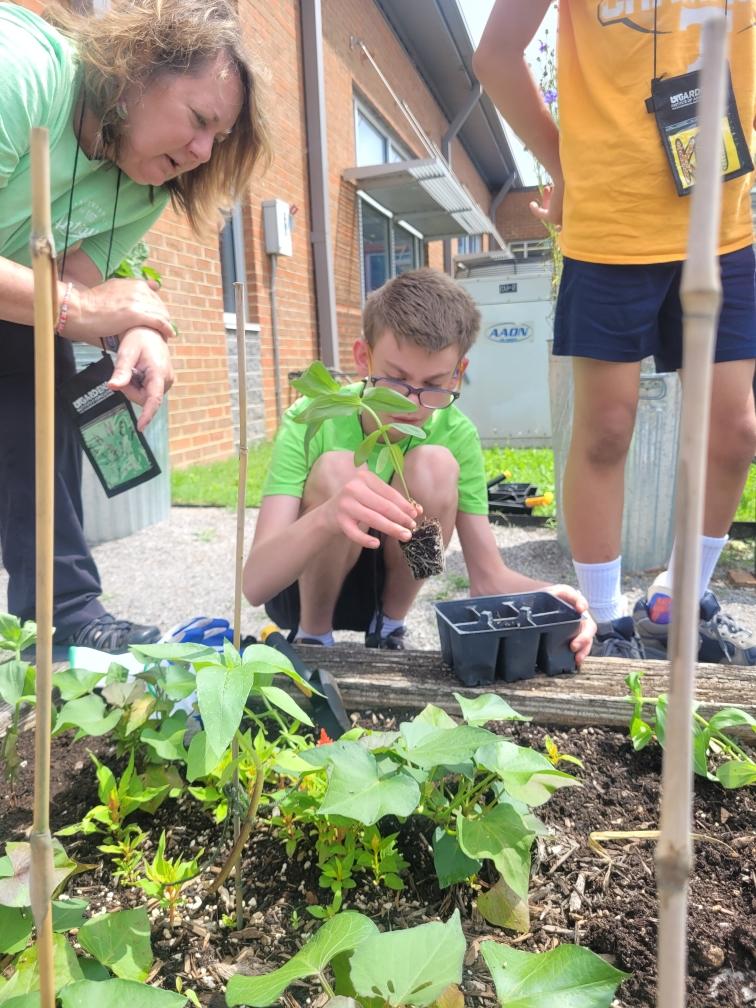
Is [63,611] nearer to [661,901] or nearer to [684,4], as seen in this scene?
[661,901]

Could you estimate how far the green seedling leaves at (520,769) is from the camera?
69 centimetres

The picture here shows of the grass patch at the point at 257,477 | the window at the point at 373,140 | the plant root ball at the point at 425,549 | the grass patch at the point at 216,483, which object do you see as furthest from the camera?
the window at the point at 373,140

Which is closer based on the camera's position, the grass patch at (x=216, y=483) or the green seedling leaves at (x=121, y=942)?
the green seedling leaves at (x=121, y=942)

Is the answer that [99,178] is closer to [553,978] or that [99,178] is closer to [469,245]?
[553,978]

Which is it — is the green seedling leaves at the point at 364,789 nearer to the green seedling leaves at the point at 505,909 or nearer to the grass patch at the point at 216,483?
the green seedling leaves at the point at 505,909

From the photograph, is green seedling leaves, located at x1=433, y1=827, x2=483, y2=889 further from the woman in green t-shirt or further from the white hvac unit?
the white hvac unit

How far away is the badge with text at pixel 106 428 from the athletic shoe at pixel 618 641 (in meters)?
1.02

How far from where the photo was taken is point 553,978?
534 mm

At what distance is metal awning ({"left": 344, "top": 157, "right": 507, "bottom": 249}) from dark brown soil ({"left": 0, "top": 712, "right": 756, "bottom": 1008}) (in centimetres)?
723

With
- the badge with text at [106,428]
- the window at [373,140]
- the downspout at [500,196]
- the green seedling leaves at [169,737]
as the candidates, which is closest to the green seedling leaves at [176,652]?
the green seedling leaves at [169,737]

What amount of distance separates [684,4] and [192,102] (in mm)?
1032

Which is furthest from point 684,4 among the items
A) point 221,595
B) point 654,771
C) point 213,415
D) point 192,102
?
point 213,415

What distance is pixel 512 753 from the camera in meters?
0.71

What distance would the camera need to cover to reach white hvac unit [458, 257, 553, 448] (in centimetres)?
592
